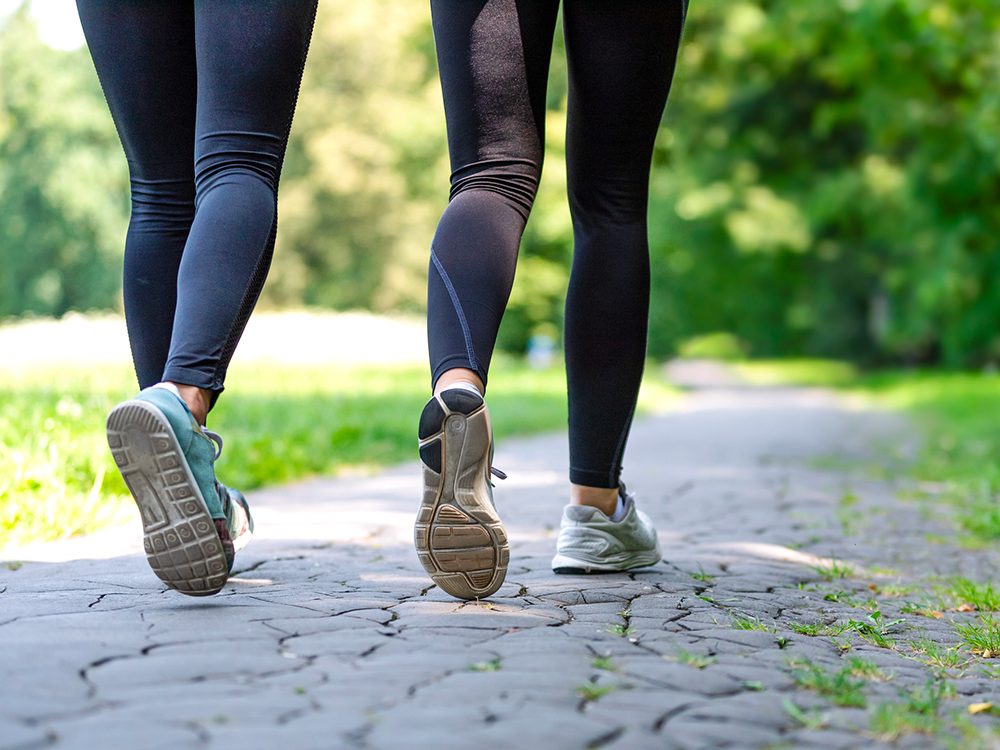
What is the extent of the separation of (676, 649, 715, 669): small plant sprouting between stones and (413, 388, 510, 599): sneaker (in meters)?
0.37

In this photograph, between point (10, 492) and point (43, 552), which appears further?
point (10, 492)

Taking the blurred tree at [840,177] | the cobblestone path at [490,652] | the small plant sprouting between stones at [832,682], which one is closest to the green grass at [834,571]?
the cobblestone path at [490,652]

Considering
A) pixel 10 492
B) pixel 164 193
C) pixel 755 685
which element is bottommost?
pixel 755 685

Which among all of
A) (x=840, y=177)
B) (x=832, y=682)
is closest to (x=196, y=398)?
(x=832, y=682)

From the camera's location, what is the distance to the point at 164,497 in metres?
2.08

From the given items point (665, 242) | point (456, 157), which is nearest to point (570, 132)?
point (456, 157)

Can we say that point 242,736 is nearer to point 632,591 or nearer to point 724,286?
point 632,591

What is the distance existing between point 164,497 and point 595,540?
1.03 m

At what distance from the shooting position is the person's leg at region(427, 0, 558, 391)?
7.68 feet

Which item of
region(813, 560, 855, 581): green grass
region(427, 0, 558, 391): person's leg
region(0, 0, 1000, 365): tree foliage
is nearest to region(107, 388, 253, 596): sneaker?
region(427, 0, 558, 391): person's leg

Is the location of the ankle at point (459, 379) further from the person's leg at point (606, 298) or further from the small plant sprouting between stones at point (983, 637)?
the small plant sprouting between stones at point (983, 637)

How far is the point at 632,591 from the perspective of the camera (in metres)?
2.54

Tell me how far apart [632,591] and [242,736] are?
3.99ft

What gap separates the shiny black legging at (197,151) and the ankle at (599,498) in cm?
85
